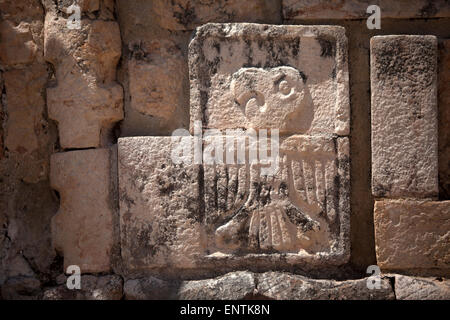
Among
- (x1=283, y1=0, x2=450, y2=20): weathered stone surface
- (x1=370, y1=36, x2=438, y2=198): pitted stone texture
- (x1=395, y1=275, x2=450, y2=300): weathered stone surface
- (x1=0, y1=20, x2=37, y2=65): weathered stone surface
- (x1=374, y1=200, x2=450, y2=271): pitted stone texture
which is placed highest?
(x1=283, y1=0, x2=450, y2=20): weathered stone surface

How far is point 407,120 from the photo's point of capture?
2.44 metres

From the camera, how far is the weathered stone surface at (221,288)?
234cm

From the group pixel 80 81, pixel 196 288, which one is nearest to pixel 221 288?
pixel 196 288

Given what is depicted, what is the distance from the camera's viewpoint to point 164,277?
245 cm

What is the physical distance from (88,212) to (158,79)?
0.78 meters

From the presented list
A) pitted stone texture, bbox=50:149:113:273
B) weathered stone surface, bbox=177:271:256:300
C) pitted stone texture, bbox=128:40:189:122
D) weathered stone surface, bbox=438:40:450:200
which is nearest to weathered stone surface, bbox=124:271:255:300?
weathered stone surface, bbox=177:271:256:300

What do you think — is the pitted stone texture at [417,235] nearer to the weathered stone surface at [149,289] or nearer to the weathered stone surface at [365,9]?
the weathered stone surface at [365,9]

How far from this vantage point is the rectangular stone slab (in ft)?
7.97

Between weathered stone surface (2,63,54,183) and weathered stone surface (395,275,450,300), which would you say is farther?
weathered stone surface (2,63,54,183)

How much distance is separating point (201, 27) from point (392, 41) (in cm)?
99

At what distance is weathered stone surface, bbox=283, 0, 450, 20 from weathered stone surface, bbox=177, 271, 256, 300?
4.54 ft

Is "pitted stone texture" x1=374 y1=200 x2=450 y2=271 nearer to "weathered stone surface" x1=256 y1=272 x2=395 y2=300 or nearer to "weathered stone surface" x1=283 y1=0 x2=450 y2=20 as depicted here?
"weathered stone surface" x1=256 y1=272 x2=395 y2=300
